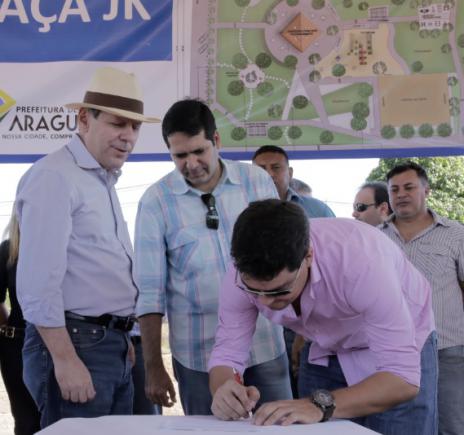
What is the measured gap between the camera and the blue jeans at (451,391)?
3414 mm

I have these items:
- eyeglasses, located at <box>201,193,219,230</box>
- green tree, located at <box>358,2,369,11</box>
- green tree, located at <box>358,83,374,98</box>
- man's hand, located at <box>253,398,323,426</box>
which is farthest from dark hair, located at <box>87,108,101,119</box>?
green tree, located at <box>358,2,369,11</box>

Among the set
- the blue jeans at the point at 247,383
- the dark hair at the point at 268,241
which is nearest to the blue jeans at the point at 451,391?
the blue jeans at the point at 247,383

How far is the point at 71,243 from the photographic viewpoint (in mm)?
2109

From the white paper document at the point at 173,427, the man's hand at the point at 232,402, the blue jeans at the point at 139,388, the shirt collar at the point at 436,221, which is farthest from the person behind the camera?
the shirt collar at the point at 436,221

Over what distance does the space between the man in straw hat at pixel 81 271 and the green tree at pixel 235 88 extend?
1.13m

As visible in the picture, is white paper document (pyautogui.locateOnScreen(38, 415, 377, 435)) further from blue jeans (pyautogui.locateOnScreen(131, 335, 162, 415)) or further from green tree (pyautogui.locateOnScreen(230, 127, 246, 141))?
green tree (pyautogui.locateOnScreen(230, 127, 246, 141))

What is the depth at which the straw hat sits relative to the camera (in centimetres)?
224

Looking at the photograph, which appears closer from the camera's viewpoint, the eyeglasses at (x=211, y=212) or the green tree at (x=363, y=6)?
the eyeglasses at (x=211, y=212)

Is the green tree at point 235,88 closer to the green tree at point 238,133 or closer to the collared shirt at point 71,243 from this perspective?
the green tree at point 238,133

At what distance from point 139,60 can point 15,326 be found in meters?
1.21

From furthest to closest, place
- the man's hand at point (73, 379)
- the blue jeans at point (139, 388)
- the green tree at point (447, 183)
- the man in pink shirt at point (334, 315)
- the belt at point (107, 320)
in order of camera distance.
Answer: the green tree at point (447, 183)
the blue jeans at point (139, 388)
the belt at point (107, 320)
the man's hand at point (73, 379)
the man in pink shirt at point (334, 315)

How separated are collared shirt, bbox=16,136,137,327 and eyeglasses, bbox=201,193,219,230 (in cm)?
25

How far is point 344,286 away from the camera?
1.81 meters

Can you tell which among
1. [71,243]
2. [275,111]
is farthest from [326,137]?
[71,243]
